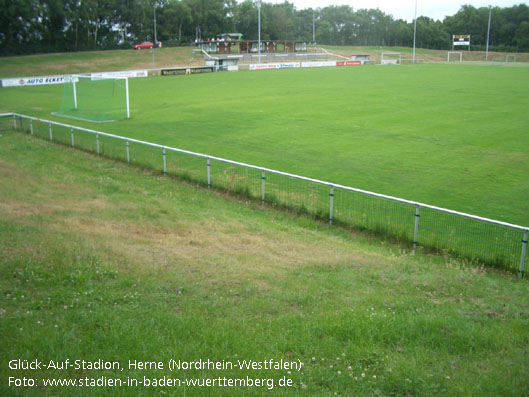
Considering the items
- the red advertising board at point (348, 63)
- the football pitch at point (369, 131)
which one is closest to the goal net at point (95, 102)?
the football pitch at point (369, 131)

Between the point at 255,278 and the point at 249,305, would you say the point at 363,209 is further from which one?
the point at 249,305

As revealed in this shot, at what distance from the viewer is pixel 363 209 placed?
13.9 meters

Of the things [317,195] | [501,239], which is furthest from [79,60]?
[501,239]

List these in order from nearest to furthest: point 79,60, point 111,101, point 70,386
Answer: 1. point 70,386
2. point 111,101
3. point 79,60

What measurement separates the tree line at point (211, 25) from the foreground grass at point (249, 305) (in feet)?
258

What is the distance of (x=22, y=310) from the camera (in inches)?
253

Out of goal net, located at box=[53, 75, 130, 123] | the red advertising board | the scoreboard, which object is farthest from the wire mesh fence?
the scoreboard

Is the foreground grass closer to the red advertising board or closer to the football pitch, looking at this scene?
the football pitch

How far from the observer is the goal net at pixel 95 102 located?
3309 cm

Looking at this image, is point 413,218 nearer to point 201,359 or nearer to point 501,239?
point 501,239

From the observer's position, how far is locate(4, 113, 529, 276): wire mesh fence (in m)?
11.4

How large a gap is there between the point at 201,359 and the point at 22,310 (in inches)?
104

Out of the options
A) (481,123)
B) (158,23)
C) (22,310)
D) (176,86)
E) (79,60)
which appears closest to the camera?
(22,310)

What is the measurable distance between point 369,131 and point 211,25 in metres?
101
